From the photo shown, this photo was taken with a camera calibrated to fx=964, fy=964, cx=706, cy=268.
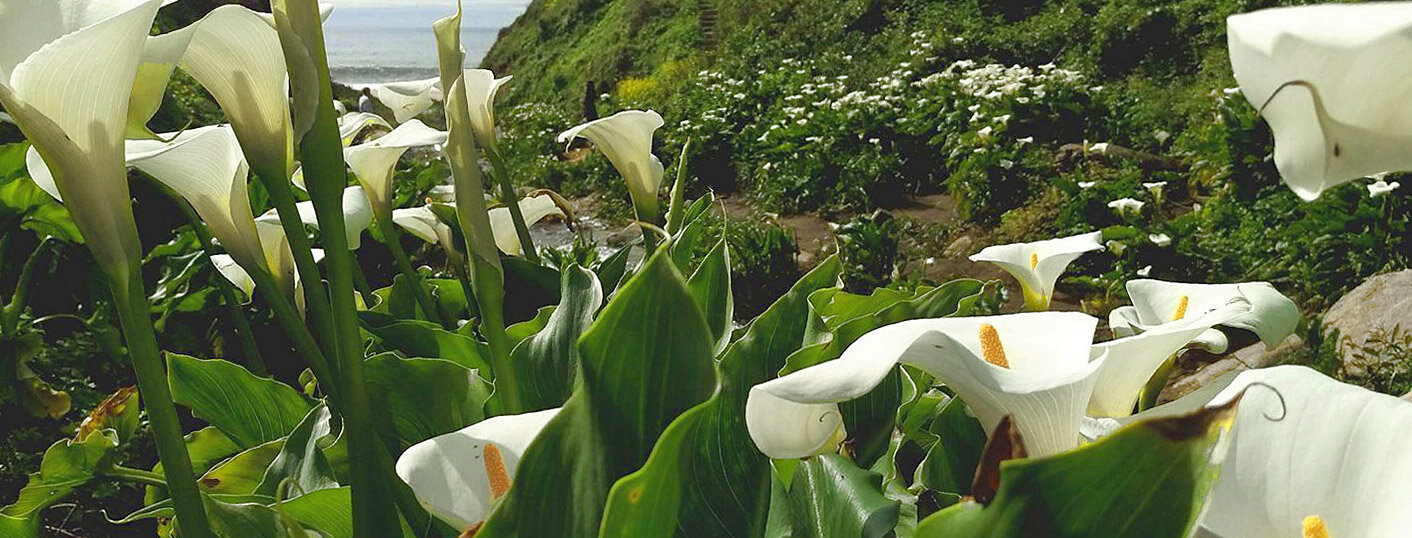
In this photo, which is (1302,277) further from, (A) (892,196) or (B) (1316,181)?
(B) (1316,181)

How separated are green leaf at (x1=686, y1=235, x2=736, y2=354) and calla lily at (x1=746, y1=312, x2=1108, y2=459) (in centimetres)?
28

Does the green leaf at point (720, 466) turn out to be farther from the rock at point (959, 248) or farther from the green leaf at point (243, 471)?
the rock at point (959, 248)

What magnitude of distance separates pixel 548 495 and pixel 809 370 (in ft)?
0.43

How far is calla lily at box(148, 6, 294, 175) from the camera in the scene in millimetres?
448

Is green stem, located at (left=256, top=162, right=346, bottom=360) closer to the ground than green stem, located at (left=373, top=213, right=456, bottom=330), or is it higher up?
higher up

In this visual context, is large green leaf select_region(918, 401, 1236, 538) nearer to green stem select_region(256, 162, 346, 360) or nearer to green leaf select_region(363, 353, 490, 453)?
green stem select_region(256, 162, 346, 360)

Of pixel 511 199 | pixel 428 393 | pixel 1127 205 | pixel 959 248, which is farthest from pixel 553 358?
pixel 959 248

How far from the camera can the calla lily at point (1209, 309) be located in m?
0.54

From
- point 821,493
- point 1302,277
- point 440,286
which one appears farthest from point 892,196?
point 821,493

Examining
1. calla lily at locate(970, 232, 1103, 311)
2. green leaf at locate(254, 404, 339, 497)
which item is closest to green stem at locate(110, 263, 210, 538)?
green leaf at locate(254, 404, 339, 497)

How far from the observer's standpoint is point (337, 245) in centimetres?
45

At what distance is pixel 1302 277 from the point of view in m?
2.80

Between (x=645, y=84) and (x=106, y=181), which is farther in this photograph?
Answer: (x=645, y=84)

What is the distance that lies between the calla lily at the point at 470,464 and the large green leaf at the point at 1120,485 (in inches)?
9.3
